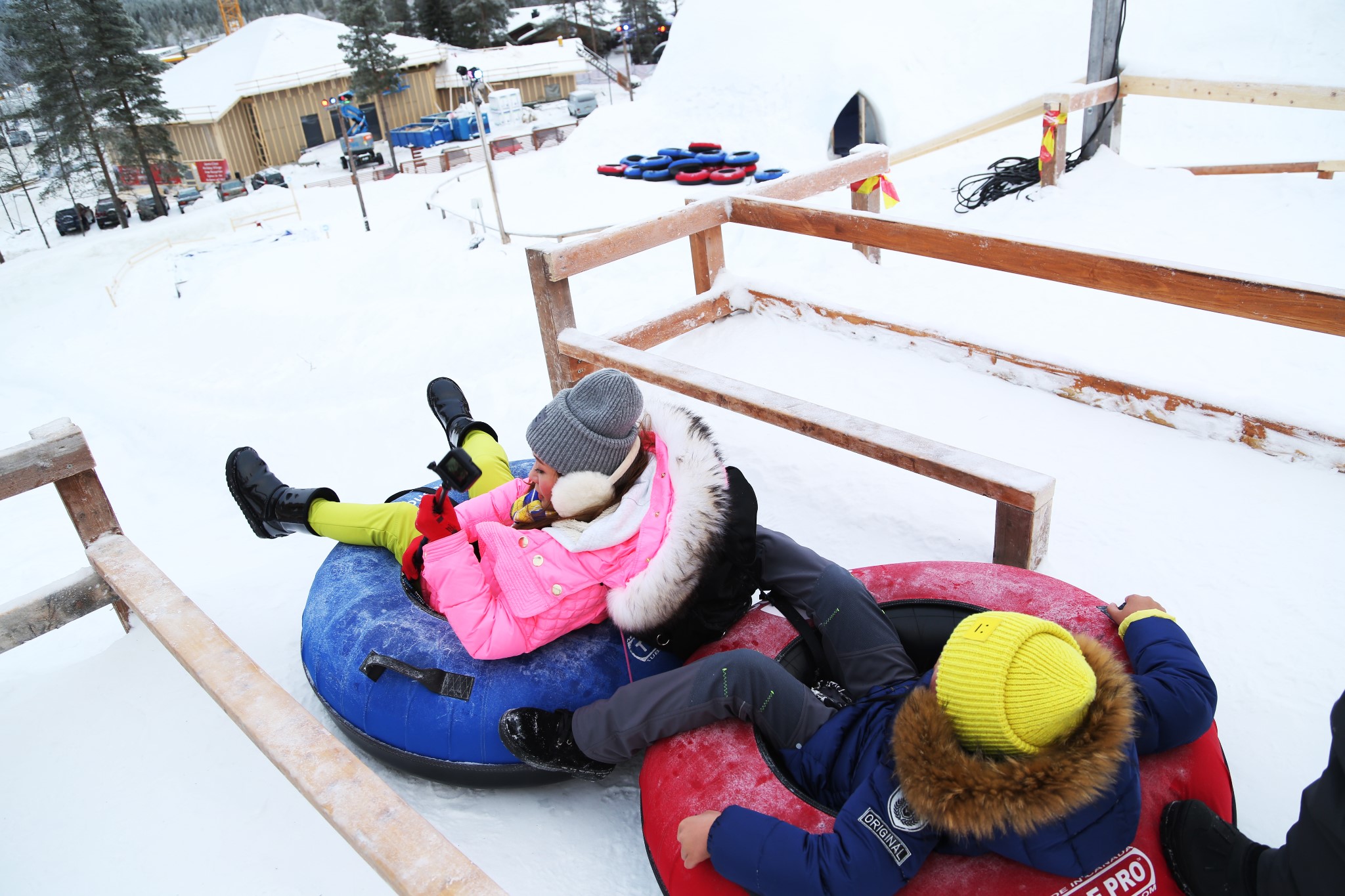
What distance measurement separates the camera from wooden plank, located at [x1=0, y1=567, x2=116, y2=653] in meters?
2.94

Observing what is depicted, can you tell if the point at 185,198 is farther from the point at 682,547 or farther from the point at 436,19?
the point at 682,547

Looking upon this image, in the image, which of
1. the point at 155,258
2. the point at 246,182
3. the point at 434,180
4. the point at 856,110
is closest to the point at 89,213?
the point at 246,182

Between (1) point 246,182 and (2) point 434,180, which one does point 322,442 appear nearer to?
(2) point 434,180

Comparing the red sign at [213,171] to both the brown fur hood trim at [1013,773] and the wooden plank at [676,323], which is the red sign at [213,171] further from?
the brown fur hood trim at [1013,773]

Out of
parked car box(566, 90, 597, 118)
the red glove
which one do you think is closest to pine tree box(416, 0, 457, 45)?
parked car box(566, 90, 597, 118)

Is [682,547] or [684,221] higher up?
[684,221]

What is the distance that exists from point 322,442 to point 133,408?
10.5 feet

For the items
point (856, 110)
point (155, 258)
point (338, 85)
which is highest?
point (338, 85)

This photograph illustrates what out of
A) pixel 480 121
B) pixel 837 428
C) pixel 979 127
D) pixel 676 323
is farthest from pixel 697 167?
pixel 837 428

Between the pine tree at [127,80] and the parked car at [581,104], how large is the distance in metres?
12.5

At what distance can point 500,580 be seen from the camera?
7.36 ft

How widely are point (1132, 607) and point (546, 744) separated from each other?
4.82 feet

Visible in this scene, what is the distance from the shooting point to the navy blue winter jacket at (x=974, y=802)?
1431 millimetres

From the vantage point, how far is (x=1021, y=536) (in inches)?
102
